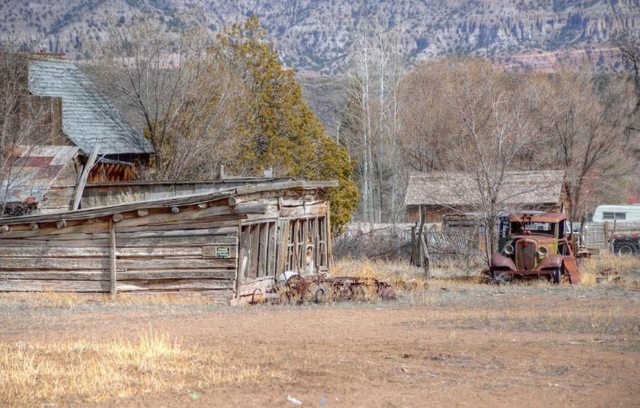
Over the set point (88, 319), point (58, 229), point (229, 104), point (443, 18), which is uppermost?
point (443, 18)

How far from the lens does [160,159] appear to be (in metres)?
35.4

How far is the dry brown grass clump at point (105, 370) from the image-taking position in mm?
10375

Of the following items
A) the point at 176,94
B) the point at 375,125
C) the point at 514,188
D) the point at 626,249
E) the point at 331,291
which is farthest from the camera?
the point at 375,125

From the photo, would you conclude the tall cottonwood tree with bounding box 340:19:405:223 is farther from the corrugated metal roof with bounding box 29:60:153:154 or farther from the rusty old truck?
the rusty old truck

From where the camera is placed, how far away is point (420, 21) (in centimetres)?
16550

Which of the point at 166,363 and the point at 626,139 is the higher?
the point at 626,139

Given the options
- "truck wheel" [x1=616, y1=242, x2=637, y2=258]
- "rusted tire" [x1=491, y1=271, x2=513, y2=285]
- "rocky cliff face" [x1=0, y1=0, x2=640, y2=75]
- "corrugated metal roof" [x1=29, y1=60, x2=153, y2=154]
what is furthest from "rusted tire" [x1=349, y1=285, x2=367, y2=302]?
"rocky cliff face" [x1=0, y1=0, x2=640, y2=75]

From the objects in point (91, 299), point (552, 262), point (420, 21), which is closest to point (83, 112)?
point (91, 299)

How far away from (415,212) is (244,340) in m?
34.6

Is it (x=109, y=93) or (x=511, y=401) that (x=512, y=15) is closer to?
(x=109, y=93)

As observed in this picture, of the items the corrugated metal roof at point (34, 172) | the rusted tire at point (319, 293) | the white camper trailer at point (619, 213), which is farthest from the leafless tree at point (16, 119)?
the white camper trailer at point (619, 213)

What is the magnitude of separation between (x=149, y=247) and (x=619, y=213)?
30242mm

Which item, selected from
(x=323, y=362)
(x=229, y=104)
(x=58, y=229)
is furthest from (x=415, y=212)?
(x=323, y=362)

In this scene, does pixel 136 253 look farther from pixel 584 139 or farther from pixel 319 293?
pixel 584 139
